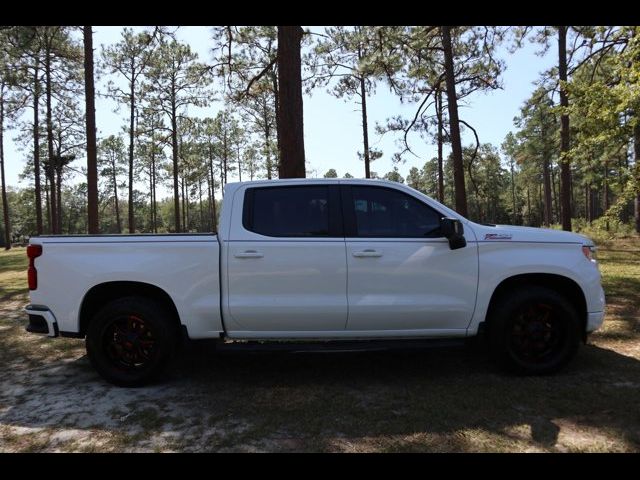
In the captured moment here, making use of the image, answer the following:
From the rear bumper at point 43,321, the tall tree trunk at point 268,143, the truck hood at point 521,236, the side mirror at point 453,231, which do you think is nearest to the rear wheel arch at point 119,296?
the rear bumper at point 43,321

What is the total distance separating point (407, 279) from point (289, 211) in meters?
1.32

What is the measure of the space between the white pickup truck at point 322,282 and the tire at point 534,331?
0.04 ft

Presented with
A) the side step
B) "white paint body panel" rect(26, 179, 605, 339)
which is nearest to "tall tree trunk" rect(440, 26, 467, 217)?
"white paint body panel" rect(26, 179, 605, 339)

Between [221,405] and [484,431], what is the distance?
7.07 ft

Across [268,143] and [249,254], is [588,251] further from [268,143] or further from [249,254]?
[268,143]

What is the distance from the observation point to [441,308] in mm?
4492

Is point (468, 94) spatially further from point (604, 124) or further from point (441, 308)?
point (441, 308)

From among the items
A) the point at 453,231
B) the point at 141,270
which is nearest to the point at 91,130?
the point at 141,270

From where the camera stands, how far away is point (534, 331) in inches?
181

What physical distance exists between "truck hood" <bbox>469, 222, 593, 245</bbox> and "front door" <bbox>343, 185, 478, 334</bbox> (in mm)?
172

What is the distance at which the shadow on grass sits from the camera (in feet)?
11.5

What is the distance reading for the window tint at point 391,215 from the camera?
459cm

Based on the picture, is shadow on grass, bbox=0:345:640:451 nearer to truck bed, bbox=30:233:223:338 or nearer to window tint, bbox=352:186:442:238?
truck bed, bbox=30:233:223:338

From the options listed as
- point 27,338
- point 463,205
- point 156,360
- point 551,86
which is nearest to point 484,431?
point 156,360
